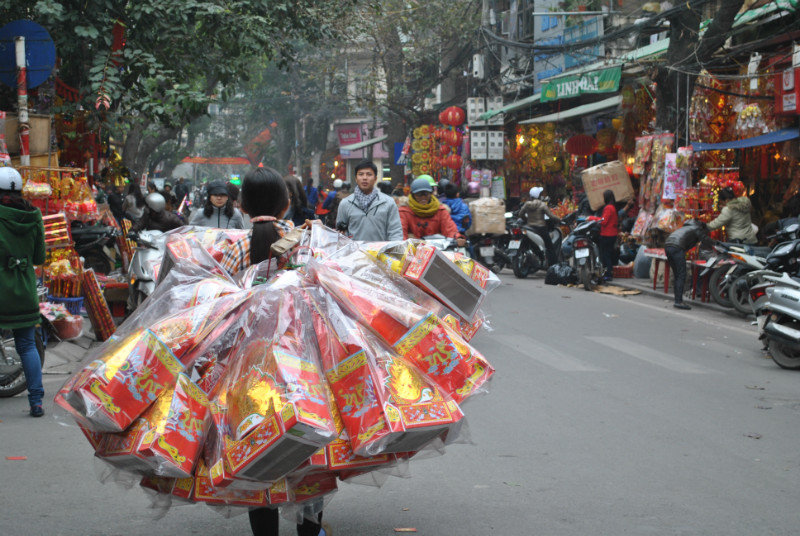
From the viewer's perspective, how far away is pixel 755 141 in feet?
44.8

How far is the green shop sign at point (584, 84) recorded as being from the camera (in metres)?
17.0

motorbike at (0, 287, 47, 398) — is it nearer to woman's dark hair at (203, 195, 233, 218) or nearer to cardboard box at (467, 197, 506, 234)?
woman's dark hair at (203, 195, 233, 218)

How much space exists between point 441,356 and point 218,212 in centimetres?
596

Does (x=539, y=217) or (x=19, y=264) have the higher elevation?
(x=19, y=264)

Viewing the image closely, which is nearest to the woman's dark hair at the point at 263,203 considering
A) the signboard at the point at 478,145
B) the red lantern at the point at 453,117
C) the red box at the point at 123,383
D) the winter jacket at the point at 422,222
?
the red box at the point at 123,383

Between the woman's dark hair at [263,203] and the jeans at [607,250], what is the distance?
41.6 feet

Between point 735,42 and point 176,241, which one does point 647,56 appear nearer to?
point 735,42

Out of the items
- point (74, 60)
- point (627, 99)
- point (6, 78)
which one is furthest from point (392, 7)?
point (6, 78)

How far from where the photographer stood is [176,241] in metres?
3.84

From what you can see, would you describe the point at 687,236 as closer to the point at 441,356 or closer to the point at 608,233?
the point at 608,233

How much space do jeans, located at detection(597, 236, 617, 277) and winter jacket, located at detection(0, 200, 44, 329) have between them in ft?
37.3

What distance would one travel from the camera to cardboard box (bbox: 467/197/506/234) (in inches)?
612

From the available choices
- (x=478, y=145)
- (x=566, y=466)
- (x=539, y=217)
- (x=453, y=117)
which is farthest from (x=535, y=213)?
(x=566, y=466)

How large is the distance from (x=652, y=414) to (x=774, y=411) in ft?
3.23
